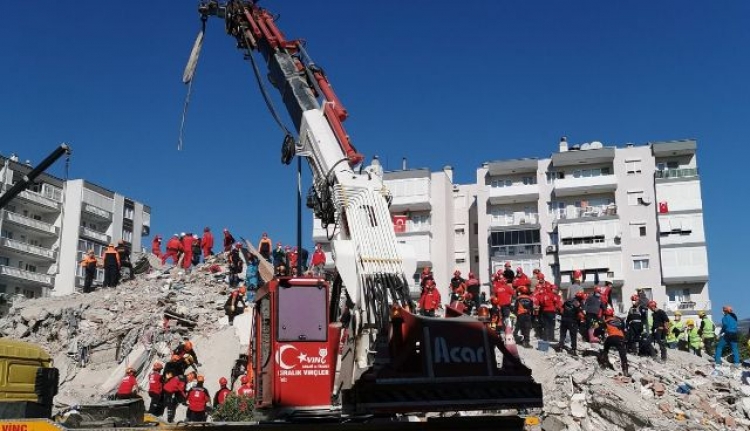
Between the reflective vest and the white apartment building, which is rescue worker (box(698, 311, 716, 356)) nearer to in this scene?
the reflective vest

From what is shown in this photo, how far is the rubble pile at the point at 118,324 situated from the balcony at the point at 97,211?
181 ft

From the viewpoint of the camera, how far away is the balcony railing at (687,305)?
56.6 meters

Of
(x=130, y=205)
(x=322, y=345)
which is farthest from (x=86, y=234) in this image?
(x=322, y=345)

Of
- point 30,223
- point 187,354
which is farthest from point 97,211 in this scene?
point 187,354

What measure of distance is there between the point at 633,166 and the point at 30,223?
57352 mm

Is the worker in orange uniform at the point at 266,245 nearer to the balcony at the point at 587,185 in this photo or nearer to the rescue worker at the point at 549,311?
the rescue worker at the point at 549,311

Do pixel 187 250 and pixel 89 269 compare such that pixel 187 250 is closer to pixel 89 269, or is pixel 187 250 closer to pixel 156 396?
pixel 89 269

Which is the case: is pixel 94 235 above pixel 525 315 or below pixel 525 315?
above

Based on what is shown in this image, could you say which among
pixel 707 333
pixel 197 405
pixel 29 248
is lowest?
pixel 197 405

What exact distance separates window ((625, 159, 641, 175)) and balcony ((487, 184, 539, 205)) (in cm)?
737

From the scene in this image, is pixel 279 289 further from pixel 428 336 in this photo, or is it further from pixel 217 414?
pixel 217 414

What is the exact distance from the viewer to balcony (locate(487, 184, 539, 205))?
206 feet

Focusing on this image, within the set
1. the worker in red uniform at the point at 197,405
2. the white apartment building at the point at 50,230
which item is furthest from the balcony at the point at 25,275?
the worker in red uniform at the point at 197,405

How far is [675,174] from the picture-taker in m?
60.0
